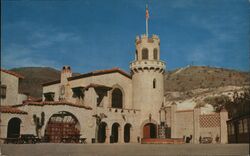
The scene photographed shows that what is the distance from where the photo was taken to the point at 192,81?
103m

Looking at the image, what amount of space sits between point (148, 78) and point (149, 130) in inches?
252

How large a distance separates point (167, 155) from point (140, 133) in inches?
1167

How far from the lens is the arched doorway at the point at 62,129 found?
3673 cm

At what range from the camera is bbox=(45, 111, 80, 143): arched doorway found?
36.7m

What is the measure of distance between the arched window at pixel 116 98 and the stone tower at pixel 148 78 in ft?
5.79

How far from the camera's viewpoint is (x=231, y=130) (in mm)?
34531

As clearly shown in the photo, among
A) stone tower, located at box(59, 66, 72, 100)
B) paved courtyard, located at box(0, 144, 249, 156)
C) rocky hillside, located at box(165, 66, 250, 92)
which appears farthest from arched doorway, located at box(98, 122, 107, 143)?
rocky hillside, located at box(165, 66, 250, 92)

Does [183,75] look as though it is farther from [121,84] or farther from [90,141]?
[90,141]

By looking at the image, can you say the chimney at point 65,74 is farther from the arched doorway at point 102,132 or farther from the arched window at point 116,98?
the arched doorway at point 102,132

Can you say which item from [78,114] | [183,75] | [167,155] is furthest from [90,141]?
[183,75]

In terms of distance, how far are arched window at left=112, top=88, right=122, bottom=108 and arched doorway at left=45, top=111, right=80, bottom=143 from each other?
649 cm

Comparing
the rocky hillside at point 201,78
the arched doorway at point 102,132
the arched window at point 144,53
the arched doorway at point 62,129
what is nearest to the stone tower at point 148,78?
A: the arched window at point 144,53

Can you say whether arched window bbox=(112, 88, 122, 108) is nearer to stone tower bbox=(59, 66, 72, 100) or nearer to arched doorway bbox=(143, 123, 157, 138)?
arched doorway bbox=(143, 123, 157, 138)

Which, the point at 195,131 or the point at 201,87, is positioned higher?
the point at 201,87
